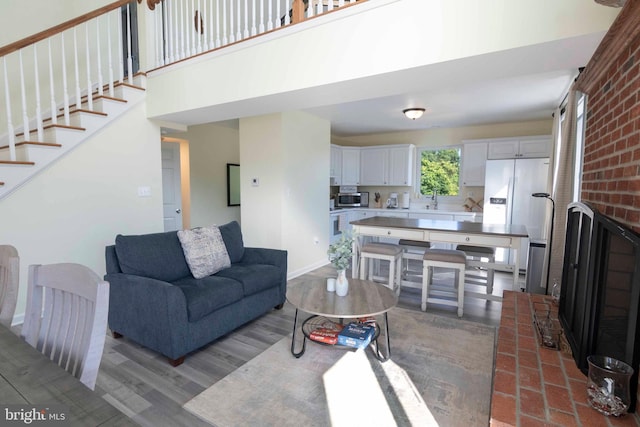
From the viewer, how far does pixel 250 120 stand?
4.55 m

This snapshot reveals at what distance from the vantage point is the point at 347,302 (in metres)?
2.37

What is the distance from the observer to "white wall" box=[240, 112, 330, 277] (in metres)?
4.38

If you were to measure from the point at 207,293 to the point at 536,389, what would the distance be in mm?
2107

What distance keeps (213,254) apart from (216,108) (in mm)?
1493

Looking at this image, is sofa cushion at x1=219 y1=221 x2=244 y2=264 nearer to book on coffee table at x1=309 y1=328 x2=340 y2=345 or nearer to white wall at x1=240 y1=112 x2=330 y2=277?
white wall at x1=240 y1=112 x2=330 y2=277

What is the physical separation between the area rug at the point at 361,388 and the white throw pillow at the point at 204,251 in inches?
37.3

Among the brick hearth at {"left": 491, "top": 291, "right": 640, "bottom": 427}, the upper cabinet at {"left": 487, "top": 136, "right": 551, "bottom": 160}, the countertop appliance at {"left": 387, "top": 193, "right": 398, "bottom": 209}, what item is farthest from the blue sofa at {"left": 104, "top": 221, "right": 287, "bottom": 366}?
the upper cabinet at {"left": 487, "top": 136, "right": 551, "bottom": 160}

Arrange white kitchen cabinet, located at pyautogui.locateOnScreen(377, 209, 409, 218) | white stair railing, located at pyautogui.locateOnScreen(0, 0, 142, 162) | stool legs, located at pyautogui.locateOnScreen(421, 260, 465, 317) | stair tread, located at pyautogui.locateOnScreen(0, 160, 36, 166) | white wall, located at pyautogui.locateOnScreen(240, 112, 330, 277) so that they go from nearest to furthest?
1. stair tread, located at pyautogui.locateOnScreen(0, 160, 36, 166)
2. stool legs, located at pyautogui.locateOnScreen(421, 260, 465, 317)
3. white stair railing, located at pyautogui.locateOnScreen(0, 0, 142, 162)
4. white wall, located at pyautogui.locateOnScreen(240, 112, 330, 277)
5. white kitchen cabinet, located at pyautogui.locateOnScreen(377, 209, 409, 218)

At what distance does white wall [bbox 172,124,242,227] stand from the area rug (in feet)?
12.2

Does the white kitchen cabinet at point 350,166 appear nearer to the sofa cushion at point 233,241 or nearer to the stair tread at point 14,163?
the sofa cushion at point 233,241

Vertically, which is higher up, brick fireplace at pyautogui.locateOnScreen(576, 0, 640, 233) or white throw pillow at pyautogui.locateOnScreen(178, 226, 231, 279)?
brick fireplace at pyautogui.locateOnScreen(576, 0, 640, 233)

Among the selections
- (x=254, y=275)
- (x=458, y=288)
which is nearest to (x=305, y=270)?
(x=254, y=275)

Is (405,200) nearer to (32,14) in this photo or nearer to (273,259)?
(273,259)

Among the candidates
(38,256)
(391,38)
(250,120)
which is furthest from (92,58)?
(391,38)
